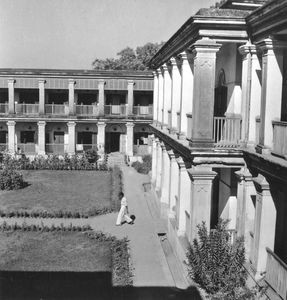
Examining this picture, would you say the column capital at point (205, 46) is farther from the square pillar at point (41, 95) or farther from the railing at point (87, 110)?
the square pillar at point (41, 95)

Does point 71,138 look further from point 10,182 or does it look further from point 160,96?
point 160,96

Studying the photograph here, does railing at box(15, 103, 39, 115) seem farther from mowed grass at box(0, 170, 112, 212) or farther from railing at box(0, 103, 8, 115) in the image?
mowed grass at box(0, 170, 112, 212)

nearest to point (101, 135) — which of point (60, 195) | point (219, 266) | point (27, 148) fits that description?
point (27, 148)

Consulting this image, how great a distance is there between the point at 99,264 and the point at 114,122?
79.5 ft

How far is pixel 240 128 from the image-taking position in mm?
13320

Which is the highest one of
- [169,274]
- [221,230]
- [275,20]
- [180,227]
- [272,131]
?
[275,20]

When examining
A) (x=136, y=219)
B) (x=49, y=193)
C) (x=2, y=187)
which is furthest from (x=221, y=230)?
(x=2, y=187)

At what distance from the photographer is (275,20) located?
34.9 ft

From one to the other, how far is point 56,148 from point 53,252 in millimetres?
22991

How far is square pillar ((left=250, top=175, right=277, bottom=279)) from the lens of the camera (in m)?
11.2

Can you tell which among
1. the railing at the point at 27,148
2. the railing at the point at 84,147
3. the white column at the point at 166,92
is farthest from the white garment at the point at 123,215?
the railing at the point at 27,148

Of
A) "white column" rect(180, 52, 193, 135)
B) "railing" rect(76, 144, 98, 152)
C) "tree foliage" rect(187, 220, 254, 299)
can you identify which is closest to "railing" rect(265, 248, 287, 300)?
"tree foliage" rect(187, 220, 254, 299)

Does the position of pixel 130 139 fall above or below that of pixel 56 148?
above

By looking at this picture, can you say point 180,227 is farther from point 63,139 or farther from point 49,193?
point 63,139
